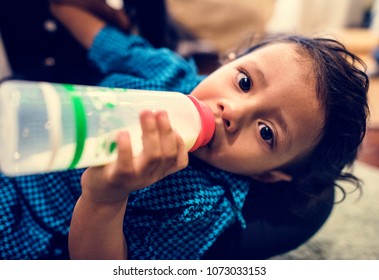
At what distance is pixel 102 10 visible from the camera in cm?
98

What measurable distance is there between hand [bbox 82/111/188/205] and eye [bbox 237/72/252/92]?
25 cm

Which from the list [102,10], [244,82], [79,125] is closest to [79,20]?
[102,10]

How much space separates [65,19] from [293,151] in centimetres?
67

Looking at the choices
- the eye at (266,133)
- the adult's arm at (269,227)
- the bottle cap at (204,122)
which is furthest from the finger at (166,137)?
the adult's arm at (269,227)

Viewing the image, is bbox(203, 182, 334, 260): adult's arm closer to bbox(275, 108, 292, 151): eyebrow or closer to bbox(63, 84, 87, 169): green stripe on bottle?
bbox(275, 108, 292, 151): eyebrow

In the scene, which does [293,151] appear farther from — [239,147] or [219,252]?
[219,252]

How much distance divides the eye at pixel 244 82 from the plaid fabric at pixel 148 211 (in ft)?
0.55

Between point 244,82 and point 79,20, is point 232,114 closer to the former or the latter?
point 244,82

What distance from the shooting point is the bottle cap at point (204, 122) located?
1.98 feet

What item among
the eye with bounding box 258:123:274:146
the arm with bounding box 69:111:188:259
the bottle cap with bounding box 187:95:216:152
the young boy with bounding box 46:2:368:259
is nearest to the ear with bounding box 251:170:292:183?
the young boy with bounding box 46:2:368:259

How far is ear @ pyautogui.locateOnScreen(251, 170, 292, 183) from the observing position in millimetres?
799

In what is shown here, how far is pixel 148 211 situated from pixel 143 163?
0.24m

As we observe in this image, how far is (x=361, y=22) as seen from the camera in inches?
115

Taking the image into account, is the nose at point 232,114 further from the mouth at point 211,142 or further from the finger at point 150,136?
the finger at point 150,136
